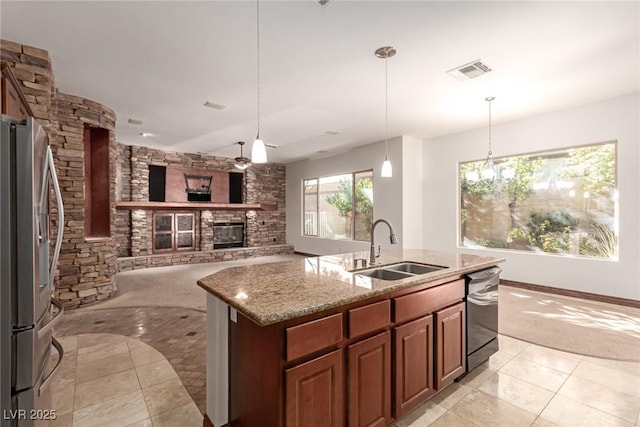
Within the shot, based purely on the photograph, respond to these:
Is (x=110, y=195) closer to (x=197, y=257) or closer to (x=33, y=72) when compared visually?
(x=33, y=72)

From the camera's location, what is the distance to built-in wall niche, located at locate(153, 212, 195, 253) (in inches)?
297

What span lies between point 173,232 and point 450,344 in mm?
7392

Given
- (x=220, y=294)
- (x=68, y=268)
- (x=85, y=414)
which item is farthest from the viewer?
(x=68, y=268)

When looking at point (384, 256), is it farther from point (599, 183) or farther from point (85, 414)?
point (599, 183)

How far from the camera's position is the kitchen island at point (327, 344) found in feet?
4.53

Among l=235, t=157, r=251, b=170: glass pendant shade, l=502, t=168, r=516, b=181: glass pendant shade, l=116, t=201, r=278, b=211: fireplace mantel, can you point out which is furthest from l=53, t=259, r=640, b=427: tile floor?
l=116, t=201, r=278, b=211: fireplace mantel

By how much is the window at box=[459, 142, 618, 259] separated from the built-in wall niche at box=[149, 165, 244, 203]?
6160 millimetres

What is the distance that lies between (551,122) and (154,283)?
7.49 metres

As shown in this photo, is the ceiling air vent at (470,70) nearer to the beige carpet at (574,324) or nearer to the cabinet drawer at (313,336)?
the beige carpet at (574,324)

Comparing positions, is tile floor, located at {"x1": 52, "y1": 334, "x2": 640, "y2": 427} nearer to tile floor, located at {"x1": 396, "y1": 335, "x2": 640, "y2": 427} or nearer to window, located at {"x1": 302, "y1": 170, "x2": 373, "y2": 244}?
tile floor, located at {"x1": 396, "y1": 335, "x2": 640, "y2": 427}

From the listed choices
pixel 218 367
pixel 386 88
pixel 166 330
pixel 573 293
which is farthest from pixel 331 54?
pixel 573 293

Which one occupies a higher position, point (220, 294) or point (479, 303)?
point (220, 294)

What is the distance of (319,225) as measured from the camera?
29.0 feet

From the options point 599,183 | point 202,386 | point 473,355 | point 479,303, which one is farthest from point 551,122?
point 202,386
